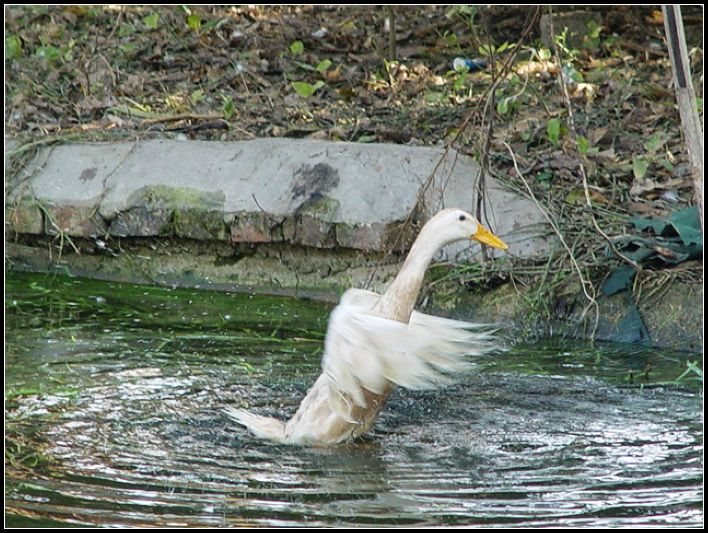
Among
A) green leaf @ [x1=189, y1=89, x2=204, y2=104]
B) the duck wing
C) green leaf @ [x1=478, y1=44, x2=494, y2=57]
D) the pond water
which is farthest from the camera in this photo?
green leaf @ [x1=189, y1=89, x2=204, y2=104]

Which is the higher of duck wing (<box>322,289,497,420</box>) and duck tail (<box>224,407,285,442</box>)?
duck wing (<box>322,289,497,420</box>)

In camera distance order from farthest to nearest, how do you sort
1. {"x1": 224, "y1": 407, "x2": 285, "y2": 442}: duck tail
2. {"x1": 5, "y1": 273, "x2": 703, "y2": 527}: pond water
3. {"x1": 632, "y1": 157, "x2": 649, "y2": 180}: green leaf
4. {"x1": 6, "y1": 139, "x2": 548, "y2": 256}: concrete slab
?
{"x1": 632, "y1": 157, "x2": 649, "y2": 180}: green leaf → {"x1": 6, "y1": 139, "x2": 548, "y2": 256}: concrete slab → {"x1": 224, "y1": 407, "x2": 285, "y2": 442}: duck tail → {"x1": 5, "y1": 273, "x2": 703, "y2": 527}: pond water

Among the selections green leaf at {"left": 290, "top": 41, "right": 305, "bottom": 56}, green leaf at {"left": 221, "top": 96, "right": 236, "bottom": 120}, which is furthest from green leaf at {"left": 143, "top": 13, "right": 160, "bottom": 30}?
green leaf at {"left": 221, "top": 96, "right": 236, "bottom": 120}

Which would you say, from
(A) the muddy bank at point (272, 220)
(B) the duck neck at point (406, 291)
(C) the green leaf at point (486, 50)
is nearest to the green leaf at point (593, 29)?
(C) the green leaf at point (486, 50)

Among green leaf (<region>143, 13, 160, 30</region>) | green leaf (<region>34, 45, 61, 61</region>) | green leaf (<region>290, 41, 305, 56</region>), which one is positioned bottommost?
green leaf (<region>34, 45, 61, 61</region>)

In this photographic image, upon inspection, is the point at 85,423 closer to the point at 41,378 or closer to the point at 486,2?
the point at 41,378

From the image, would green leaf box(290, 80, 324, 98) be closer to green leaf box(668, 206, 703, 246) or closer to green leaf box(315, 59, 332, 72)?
green leaf box(315, 59, 332, 72)

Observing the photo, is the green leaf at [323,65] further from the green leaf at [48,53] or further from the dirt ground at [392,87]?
the green leaf at [48,53]

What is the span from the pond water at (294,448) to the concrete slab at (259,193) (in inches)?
23.6

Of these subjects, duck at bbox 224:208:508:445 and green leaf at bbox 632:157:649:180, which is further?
green leaf at bbox 632:157:649:180

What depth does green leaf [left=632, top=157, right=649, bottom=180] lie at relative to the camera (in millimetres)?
7090

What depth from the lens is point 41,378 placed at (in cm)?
545

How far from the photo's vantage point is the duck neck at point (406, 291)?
4.87 meters

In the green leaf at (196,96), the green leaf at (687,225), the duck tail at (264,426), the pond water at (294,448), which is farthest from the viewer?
the green leaf at (196,96)
